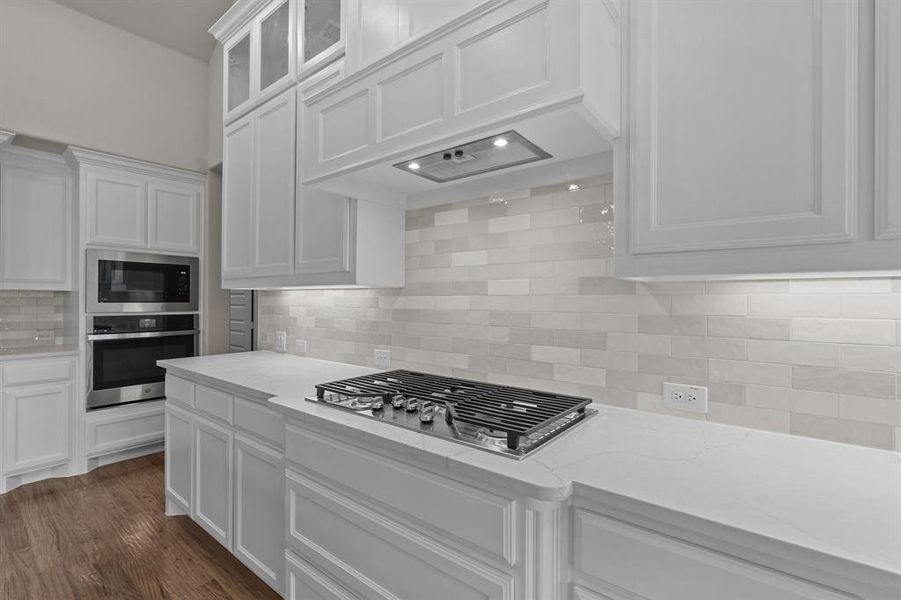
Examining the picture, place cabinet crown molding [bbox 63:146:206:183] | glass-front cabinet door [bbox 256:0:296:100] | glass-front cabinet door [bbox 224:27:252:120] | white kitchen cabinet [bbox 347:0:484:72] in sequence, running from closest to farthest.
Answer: white kitchen cabinet [bbox 347:0:484:72]
glass-front cabinet door [bbox 256:0:296:100]
glass-front cabinet door [bbox 224:27:252:120]
cabinet crown molding [bbox 63:146:206:183]

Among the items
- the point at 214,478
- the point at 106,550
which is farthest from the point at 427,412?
the point at 106,550

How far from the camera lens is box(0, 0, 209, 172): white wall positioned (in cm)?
312

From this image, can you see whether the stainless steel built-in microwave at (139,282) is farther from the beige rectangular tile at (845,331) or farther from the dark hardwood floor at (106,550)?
the beige rectangular tile at (845,331)

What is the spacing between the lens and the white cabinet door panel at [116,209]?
3.42 m

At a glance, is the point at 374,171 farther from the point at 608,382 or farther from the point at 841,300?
the point at 841,300

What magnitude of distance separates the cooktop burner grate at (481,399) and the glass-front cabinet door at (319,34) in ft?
5.07

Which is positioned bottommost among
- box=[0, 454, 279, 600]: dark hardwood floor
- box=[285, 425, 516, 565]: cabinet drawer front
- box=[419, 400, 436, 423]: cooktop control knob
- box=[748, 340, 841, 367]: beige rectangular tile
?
box=[0, 454, 279, 600]: dark hardwood floor

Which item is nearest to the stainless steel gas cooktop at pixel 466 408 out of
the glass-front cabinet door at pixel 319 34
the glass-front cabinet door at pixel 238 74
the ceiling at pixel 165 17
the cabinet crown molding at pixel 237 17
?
the glass-front cabinet door at pixel 319 34

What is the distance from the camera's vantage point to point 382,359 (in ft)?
7.88

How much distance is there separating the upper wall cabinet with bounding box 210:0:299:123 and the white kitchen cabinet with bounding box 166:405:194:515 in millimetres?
1853

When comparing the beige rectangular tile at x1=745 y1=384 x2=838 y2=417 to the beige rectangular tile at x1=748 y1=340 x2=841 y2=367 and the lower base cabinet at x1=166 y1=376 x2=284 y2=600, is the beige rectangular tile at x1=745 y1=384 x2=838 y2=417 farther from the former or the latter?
the lower base cabinet at x1=166 y1=376 x2=284 y2=600

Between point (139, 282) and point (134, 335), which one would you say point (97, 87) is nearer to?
point (139, 282)

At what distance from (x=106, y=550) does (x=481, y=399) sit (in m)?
2.37

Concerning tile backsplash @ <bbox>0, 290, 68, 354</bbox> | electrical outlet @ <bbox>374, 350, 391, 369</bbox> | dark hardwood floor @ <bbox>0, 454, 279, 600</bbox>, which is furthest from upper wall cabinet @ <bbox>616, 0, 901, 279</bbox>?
tile backsplash @ <bbox>0, 290, 68, 354</bbox>
